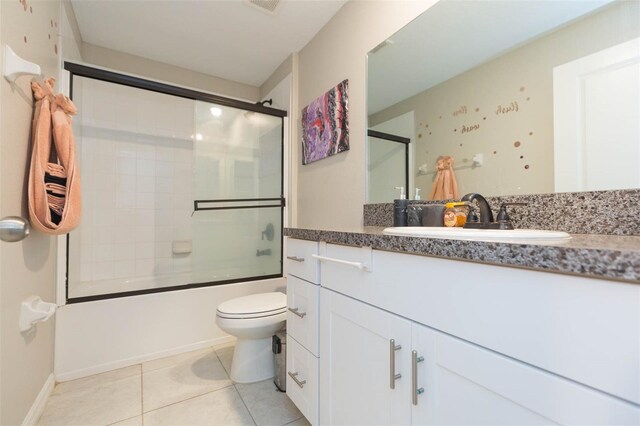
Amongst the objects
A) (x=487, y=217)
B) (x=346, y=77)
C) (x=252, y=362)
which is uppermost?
(x=346, y=77)

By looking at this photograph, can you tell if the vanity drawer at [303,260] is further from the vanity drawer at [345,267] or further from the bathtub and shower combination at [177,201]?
the bathtub and shower combination at [177,201]

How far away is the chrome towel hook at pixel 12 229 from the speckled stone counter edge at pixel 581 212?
5.16 feet

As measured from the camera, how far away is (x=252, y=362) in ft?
5.27

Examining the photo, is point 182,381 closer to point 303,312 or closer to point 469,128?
point 303,312

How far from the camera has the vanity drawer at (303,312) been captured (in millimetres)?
Answer: 1073

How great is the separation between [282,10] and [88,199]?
2.17 meters

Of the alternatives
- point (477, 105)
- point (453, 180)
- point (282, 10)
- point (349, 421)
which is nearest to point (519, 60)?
A: point (477, 105)

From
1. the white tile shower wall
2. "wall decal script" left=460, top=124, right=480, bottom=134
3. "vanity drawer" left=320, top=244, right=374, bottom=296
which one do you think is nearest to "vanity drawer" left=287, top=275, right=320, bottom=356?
"vanity drawer" left=320, top=244, right=374, bottom=296

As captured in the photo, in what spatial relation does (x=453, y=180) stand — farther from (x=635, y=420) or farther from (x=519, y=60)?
(x=635, y=420)

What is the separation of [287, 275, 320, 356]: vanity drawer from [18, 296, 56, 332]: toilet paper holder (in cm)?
104

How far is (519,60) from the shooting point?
39.9 inches

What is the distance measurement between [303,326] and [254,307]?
536 millimetres

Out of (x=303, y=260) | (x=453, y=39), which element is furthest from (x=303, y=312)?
(x=453, y=39)

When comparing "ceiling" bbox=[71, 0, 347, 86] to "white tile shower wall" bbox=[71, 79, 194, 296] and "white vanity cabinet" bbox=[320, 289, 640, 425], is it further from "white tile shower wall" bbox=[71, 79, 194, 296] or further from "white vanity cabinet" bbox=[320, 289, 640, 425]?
"white vanity cabinet" bbox=[320, 289, 640, 425]
